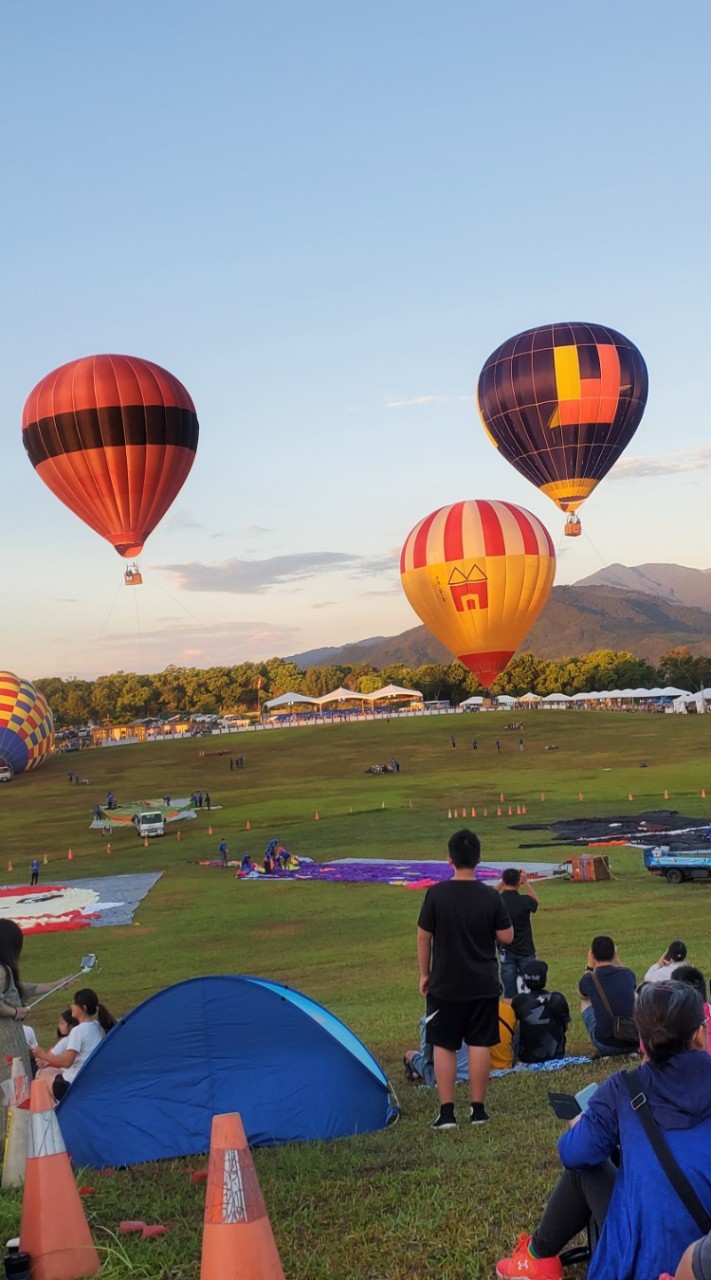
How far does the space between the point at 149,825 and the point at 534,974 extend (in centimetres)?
4195

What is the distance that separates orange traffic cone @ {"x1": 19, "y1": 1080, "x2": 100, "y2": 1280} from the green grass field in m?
0.17

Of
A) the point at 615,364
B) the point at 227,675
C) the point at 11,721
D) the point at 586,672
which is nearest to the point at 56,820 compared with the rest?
the point at 11,721

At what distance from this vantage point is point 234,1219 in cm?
501

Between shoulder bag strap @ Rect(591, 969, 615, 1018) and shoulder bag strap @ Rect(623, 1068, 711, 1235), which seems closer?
shoulder bag strap @ Rect(623, 1068, 711, 1235)

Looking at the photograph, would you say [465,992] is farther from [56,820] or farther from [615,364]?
→ [56,820]

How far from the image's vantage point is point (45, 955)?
24.0 meters

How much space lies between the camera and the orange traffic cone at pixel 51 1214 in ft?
18.5

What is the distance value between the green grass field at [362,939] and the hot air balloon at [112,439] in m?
12.8

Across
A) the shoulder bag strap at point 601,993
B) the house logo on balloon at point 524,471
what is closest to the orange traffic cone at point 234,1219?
the shoulder bag strap at point 601,993

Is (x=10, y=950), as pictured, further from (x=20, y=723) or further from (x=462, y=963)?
(x=20, y=723)

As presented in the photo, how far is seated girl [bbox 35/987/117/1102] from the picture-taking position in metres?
8.89

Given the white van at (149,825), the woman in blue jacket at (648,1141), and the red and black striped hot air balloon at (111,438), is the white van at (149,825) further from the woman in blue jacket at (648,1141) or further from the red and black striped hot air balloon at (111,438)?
the woman in blue jacket at (648,1141)

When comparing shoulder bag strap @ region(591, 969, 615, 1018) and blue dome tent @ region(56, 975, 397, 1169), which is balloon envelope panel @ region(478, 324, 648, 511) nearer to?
shoulder bag strap @ region(591, 969, 615, 1018)

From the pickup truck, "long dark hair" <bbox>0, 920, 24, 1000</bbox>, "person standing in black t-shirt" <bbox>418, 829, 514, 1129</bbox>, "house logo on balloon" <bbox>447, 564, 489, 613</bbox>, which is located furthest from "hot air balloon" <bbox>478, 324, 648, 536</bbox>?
"long dark hair" <bbox>0, 920, 24, 1000</bbox>
